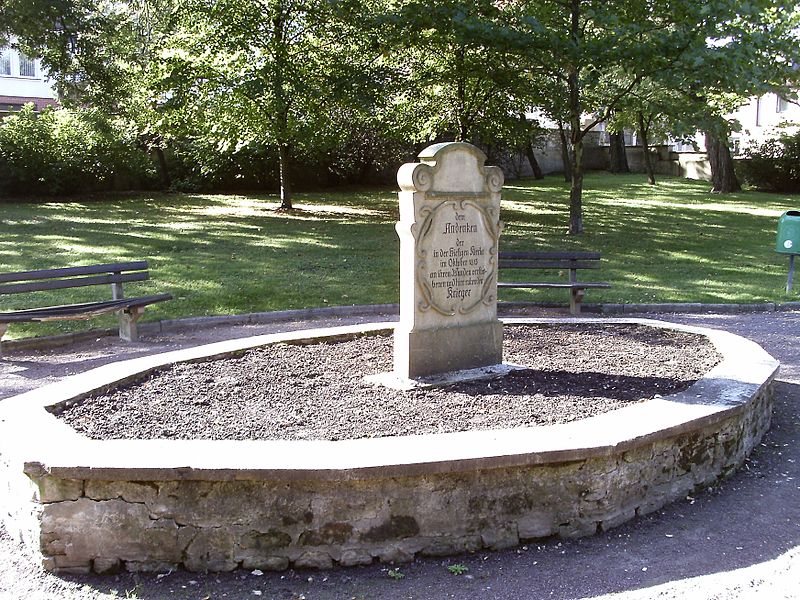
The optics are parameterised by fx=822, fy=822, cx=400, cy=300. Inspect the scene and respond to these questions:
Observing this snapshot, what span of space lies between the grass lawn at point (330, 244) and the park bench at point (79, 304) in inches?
27.0

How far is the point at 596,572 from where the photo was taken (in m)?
4.22

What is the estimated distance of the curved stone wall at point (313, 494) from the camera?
4.18 metres

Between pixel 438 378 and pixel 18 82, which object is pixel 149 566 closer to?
pixel 438 378

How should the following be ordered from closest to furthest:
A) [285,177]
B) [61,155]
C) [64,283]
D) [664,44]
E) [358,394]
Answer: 1. [358,394]
2. [64,283]
3. [664,44]
4. [285,177]
5. [61,155]

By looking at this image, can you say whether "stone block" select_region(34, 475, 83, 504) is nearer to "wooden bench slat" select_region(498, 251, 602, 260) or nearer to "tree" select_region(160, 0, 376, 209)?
"wooden bench slat" select_region(498, 251, 602, 260)

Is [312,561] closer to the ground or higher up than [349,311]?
closer to the ground

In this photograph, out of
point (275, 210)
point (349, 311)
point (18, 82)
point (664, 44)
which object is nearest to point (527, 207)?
point (275, 210)

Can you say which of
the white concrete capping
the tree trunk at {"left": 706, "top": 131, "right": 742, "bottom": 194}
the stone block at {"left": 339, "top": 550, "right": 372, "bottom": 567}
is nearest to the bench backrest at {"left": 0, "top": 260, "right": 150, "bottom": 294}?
the white concrete capping

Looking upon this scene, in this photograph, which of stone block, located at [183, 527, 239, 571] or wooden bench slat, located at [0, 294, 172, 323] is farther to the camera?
wooden bench slat, located at [0, 294, 172, 323]

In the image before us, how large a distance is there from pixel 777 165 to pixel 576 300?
880 inches

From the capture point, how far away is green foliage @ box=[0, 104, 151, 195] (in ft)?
83.8

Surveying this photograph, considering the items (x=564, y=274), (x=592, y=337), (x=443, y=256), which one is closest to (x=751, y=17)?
(x=564, y=274)

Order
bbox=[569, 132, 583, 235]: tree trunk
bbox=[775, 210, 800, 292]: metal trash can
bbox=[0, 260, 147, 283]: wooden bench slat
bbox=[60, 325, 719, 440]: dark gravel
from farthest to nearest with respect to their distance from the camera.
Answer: bbox=[569, 132, 583, 235]: tree trunk → bbox=[775, 210, 800, 292]: metal trash can → bbox=[0, 260, 147, 283]: wooden bench slat → bbox=[60, 325, 719, 440]: dark gravel

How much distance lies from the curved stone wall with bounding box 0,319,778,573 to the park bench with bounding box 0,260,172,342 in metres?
4.41
